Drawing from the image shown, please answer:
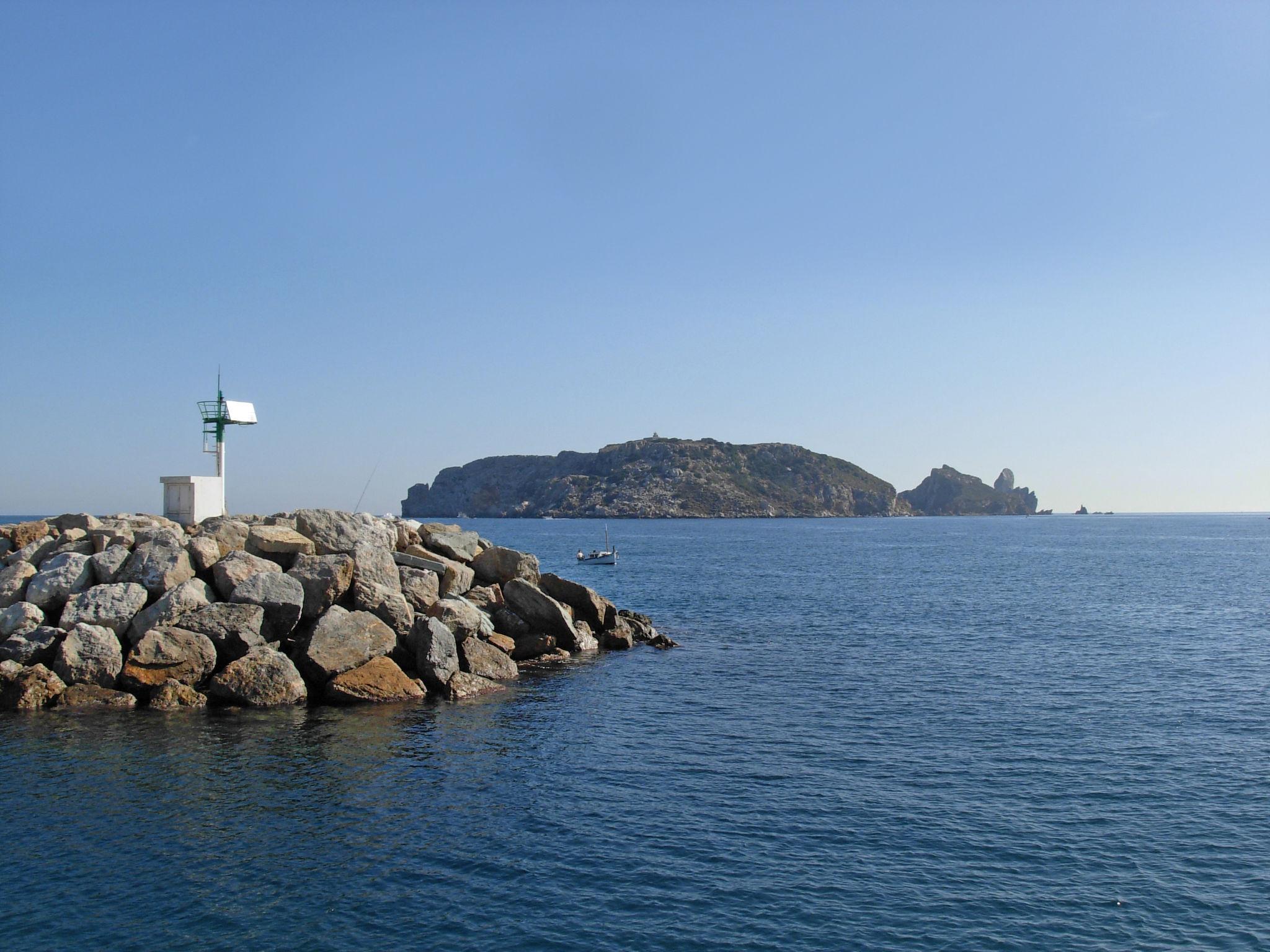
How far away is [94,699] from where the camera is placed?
23.0 meters

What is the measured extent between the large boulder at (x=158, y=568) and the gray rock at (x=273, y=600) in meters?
1.76

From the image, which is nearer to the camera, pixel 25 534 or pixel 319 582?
pixel 319 582

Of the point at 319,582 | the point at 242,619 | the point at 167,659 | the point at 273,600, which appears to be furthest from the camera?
the point at 319,582

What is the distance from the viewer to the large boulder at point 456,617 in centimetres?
2819

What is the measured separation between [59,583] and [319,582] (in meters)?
7.03

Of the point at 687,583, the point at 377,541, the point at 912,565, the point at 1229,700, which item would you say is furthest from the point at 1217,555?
the point at 377,541

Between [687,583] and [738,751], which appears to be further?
[687,583]

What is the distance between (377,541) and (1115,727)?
2278cm

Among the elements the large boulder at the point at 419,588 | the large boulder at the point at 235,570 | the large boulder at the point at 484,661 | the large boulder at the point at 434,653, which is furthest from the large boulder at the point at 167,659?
the large boulder at the point at 484,661

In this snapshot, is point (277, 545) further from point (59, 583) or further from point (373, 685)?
point (373, 685)

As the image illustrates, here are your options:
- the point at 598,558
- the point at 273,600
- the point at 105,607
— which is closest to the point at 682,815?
the point at 273,600

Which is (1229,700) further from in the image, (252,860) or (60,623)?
(60,623)

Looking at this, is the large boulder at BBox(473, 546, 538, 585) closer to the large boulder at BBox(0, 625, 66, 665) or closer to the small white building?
the small white building

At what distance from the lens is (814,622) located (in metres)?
42.6
